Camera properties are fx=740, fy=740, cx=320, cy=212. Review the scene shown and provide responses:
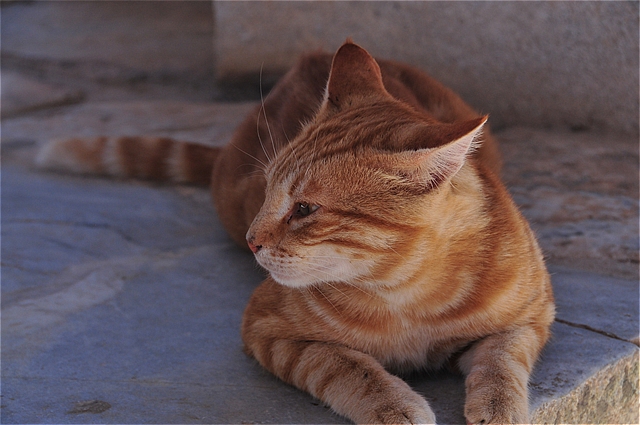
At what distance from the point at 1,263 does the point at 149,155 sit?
4.24 feet

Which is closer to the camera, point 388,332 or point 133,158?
point 388,332

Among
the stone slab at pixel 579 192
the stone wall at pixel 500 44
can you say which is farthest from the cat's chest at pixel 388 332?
the stone wall at pixel 500 44

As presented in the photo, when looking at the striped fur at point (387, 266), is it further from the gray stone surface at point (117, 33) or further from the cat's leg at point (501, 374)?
the gray stone surface at point (117, 33)

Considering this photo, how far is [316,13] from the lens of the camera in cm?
542

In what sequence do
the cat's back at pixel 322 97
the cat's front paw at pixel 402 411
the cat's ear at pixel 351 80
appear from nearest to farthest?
1. the cat's front paw at pixel 402 411
2. the cat's ear at pixel 351 80
3. the cat's back at pixel 322 97

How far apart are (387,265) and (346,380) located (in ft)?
1.26

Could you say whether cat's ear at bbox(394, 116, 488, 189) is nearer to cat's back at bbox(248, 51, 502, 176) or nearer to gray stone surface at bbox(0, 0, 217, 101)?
cat's back at bbox(248, 51, 502, 176)

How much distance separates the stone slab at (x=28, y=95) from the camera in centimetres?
599

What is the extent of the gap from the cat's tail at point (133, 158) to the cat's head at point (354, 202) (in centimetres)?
216

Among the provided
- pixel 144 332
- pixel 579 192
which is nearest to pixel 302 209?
pixel 144 332

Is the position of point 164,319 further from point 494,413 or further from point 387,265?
point 494,413

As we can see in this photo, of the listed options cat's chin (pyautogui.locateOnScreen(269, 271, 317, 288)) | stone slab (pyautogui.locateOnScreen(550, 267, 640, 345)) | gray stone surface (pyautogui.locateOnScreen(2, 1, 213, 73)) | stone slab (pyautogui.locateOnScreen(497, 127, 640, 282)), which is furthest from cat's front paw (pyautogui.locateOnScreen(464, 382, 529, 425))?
gray stone surface (pyautogui.locateOnScreen(2, 1, 213, 73))

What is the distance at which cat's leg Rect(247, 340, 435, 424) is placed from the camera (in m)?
2.12

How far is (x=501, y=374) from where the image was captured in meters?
2.25
